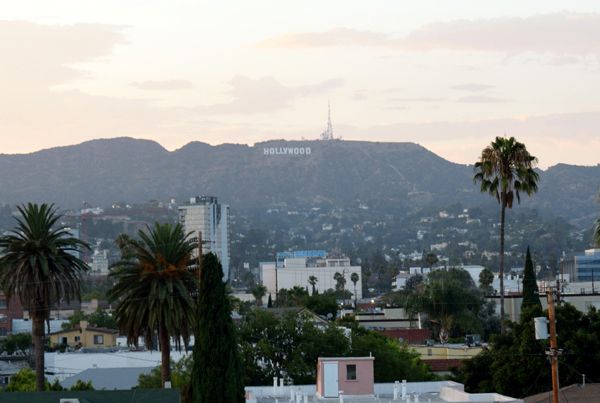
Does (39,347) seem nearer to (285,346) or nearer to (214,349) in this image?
(214,349)

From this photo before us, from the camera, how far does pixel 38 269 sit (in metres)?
73.3

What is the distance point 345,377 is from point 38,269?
16481mm

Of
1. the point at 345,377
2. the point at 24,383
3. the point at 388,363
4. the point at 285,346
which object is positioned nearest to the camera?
the point at 345,377

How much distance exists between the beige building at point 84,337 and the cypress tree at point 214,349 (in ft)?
402

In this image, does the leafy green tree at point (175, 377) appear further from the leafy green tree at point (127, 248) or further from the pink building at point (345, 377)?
the pink building at point (345, 377)

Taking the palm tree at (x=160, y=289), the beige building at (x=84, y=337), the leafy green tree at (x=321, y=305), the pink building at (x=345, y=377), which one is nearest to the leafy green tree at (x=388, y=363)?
the pink building at (x=345, y=377)

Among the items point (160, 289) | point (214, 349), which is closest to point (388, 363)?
point (160, 289)

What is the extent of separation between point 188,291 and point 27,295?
26.6 ft

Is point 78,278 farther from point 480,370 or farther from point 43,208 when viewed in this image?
point 480,370

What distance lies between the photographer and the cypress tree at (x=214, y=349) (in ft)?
202

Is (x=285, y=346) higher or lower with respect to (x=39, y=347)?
lower

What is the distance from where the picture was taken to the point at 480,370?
9131 centimetres

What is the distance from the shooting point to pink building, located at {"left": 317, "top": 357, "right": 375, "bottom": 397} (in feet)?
226

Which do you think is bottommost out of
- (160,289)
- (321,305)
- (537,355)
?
(537,355)
